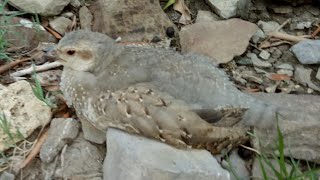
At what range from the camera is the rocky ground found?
121 inches

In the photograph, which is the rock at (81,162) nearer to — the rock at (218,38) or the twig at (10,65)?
the twig at (10,65)

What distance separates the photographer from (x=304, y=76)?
3812 millimetres

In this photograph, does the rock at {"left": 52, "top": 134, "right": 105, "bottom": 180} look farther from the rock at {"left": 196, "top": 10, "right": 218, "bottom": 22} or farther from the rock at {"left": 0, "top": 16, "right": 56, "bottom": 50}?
the rock at {"left": 196, "top": 10, "right": 218, "bottom": 22}

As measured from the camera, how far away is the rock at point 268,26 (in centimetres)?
412

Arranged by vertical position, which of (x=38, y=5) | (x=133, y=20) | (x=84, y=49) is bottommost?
(x=133, y=20)

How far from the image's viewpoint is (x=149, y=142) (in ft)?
9.92

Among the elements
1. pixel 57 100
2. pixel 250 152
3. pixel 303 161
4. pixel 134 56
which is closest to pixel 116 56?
pixel 134 56

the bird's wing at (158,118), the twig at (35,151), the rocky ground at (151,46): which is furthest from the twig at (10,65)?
the bird's wing at (158,118)

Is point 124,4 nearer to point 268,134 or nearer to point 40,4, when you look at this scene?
point 40,4

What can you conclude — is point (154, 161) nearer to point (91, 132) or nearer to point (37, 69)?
point (91, 132)

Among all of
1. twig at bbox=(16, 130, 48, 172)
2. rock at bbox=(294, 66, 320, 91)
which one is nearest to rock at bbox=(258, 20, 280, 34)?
rock at bbox=(294, 66, 320, 91)

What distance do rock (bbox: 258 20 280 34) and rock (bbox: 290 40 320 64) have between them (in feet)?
0.78

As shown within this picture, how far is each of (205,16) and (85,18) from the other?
2.42 feet

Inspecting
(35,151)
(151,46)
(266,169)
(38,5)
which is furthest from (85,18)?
(266,169)
